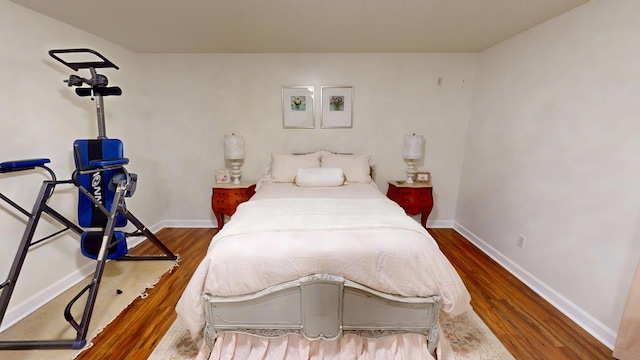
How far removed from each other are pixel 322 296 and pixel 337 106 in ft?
8.34

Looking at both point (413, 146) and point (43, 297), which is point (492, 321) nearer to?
point (413, 146)

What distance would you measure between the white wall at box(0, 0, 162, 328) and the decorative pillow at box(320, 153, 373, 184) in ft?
7.94

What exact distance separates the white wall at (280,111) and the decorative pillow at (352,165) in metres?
0.32

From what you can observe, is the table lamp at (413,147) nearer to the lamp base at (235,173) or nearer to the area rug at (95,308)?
the lamp base at (235,173)

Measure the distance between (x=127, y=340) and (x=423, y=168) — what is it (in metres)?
3.48

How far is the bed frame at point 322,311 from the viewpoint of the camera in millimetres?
1492

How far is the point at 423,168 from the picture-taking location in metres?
3.59

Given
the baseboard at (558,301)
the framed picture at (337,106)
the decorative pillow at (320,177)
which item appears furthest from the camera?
the framed picture at (337,106)

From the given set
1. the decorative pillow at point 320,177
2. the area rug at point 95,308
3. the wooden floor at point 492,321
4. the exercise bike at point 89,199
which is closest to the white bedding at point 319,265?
the wooden floor at point 492,321

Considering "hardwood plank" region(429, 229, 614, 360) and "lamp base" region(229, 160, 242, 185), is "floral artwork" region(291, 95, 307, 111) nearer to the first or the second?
"lamp base" region(229, 160, 242, 185)

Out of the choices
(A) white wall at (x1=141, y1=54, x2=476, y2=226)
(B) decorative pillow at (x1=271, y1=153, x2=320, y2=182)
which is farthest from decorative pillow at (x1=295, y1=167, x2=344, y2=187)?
(A) white wall at (x1=141, y1=54, x2=476, y2=226)

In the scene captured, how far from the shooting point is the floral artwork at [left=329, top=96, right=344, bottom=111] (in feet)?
11.2

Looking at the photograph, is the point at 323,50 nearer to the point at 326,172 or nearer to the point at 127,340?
the point at 326,172

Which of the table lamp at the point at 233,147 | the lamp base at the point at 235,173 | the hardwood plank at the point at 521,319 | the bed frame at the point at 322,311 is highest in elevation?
the table lamp at the point at 233,147
